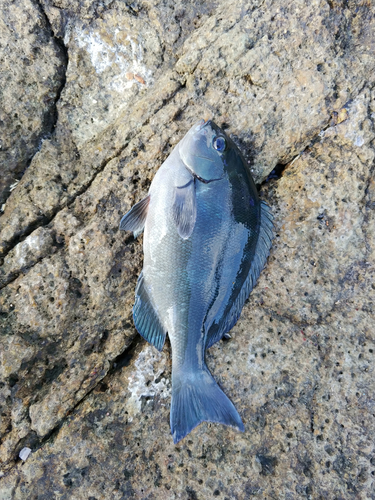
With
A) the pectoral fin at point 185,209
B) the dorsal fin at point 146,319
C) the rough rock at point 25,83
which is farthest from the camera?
the rough rock at point 25,83

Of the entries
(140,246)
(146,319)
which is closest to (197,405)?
(146,319)

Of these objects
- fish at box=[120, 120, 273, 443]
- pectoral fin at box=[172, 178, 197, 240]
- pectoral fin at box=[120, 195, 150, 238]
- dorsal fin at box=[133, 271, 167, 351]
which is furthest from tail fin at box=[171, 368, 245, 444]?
pectoral fin at box=[120, 195, 150, 238]

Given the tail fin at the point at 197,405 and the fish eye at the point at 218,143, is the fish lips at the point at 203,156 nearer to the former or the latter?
the fish eye at the point at 218,143

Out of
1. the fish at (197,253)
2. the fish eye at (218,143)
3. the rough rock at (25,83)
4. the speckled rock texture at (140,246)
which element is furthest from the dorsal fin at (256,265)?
the rough rock at (25,83)

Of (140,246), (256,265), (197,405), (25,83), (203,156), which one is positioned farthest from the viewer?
(25,83)

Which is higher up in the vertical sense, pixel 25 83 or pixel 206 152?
pixel 25 83

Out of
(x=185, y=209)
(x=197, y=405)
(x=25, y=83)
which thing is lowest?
(x=197, y=405)

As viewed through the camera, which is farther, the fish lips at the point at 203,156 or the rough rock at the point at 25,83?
the rough rock at the point at 25,83

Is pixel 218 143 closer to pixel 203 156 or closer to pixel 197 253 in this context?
pixel 203 156
